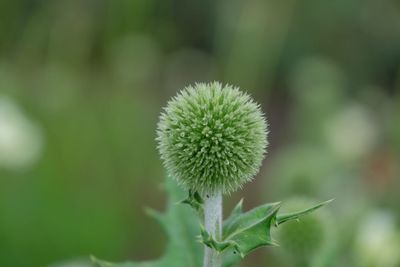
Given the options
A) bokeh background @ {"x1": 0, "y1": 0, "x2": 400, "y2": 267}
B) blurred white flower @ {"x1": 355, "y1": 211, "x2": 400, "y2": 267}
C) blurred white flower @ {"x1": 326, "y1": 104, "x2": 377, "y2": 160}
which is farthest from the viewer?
blurred white flower @ {"x1": 326, "y1": 104, "x2": 377, "y2": 160}

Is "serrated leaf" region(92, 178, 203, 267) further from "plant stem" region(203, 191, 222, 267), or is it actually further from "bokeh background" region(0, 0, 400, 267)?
"bokeh background" region(0, 0, 400, 267)

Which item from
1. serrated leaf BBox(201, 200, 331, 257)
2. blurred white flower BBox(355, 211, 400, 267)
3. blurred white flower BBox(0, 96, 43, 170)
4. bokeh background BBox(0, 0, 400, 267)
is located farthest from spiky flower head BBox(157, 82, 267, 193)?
blurred white flower BBox(0, 96, 43, 170)

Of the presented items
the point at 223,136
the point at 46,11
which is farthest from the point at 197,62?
the point at 223,136

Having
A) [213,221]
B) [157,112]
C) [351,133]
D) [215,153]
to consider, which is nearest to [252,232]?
[213,221]

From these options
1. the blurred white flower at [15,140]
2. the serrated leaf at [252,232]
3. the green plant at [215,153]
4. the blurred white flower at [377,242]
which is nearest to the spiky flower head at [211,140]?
the green plant at [215,153]

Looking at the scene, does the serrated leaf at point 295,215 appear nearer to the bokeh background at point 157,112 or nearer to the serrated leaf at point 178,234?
the serrated leaf at point 178,234

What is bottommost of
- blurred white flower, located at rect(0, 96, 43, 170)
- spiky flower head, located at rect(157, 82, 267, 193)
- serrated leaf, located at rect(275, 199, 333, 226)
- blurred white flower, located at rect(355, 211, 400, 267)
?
serrated leaf, located at rect(275, 199, 333, 226)
